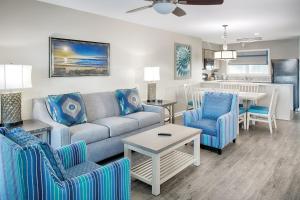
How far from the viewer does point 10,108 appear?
2762mm

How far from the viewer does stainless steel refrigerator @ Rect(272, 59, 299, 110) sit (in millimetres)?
7016

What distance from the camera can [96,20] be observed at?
4.05 metres

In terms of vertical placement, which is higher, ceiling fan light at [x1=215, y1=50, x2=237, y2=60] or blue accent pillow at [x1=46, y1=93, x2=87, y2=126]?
ceiling fan light at [x1=215, y1=50, x2=237, y2=60]

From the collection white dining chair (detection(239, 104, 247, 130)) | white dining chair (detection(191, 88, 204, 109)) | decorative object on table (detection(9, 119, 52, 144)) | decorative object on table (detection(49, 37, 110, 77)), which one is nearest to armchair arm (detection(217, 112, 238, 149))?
white dining chair (detection(239, 104, 247, 130))

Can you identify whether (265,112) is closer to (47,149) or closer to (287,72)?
(287,72)

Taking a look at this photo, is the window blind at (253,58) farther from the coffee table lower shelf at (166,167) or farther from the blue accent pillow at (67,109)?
the blue accent pillow at (67,109)

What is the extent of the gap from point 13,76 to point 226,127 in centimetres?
309

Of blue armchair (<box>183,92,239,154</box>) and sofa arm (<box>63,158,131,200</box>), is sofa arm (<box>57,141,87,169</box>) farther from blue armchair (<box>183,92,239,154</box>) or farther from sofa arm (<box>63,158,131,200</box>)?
blue armchair (<box>183,92,239,154</box>)

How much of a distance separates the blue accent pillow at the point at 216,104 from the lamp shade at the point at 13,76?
2921 millimetres

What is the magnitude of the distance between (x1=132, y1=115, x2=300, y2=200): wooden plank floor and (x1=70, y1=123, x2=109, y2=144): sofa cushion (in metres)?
0.65

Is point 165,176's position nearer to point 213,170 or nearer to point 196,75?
point 213,170

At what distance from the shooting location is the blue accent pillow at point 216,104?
391cm

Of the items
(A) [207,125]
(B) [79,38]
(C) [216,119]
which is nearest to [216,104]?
(C) [216,119]

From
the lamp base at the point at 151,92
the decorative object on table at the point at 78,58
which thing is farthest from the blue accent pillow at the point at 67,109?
the lamp base at the point at 151,92
